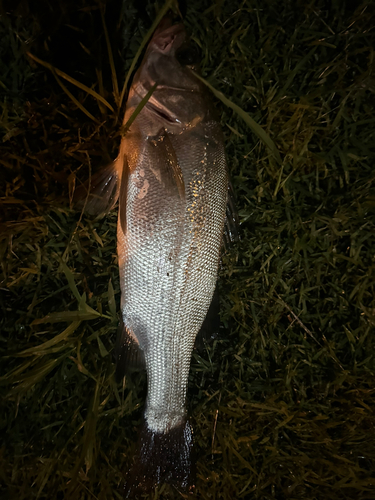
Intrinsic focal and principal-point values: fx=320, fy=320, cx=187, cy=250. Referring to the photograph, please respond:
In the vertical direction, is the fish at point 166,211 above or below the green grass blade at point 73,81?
below

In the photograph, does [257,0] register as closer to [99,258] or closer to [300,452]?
[99,258]

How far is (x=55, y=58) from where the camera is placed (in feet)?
4.76

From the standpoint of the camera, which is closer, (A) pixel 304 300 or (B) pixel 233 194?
(B) pixel 233 194

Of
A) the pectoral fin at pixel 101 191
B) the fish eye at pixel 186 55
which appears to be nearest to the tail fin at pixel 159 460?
the pectoral fin at pixel 101 191

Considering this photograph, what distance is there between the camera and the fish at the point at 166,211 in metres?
1.30

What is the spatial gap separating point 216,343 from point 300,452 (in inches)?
26.6

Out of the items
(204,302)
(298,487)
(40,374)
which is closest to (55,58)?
(204,302)

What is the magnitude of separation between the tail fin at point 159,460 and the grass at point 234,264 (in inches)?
4.2

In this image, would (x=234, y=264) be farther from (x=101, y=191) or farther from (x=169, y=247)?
(x=101, y=191)

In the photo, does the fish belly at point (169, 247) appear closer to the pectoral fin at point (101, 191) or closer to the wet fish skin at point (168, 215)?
the wet fish skin at point (168, 215)

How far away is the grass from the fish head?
199mm

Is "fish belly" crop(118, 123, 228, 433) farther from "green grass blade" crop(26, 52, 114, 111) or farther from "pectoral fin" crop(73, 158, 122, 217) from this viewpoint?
"green grass blade" crop(26, 52, 114, 111)

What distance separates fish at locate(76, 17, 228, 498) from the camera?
130 cm

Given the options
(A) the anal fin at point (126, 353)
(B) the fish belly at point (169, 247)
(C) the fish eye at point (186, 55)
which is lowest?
(A) the anal fin at point (126, 353)
